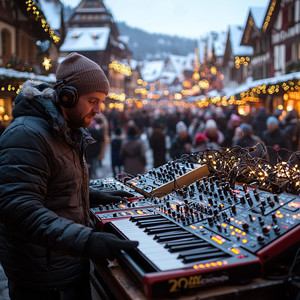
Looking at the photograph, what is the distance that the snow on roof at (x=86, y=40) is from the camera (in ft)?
108

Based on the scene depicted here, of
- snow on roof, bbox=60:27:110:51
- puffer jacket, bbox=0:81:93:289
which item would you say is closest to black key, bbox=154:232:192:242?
puffer jacket, bbox=0:81:93:289

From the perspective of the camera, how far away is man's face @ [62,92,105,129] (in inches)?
95.3

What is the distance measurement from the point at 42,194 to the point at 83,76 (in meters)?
0.79

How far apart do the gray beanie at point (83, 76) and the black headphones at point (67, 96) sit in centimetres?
6

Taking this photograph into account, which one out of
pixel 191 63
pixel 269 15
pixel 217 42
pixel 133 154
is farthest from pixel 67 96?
pixel 191 63

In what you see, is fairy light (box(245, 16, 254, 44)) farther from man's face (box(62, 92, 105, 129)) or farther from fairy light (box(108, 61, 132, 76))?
man's face (box(62, 92, 105, 129))

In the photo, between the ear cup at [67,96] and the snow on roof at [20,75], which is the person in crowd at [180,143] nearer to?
the snow on roof at [20,75]

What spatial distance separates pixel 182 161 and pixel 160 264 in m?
2.42

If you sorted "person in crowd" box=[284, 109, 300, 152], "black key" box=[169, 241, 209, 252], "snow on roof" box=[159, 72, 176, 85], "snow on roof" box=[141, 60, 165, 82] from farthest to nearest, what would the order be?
"snow on roof" box=[141, 60, 165, 82] < "snow on roof" box=[159, 72, 176, 85] < "person in crowd" box=[284, 109, 300, 152] < "black key" box=[169, 241, 209, 252]

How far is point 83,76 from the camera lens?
7.89 feet

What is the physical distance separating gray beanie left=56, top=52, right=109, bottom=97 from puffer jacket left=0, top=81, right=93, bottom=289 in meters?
0.15

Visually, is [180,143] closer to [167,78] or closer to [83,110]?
[83,110]

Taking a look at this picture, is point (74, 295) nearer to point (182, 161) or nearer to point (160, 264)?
point (160, 264)

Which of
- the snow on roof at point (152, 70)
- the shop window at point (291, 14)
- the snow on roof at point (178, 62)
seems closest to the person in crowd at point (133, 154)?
the shop window at point (291, 14)
